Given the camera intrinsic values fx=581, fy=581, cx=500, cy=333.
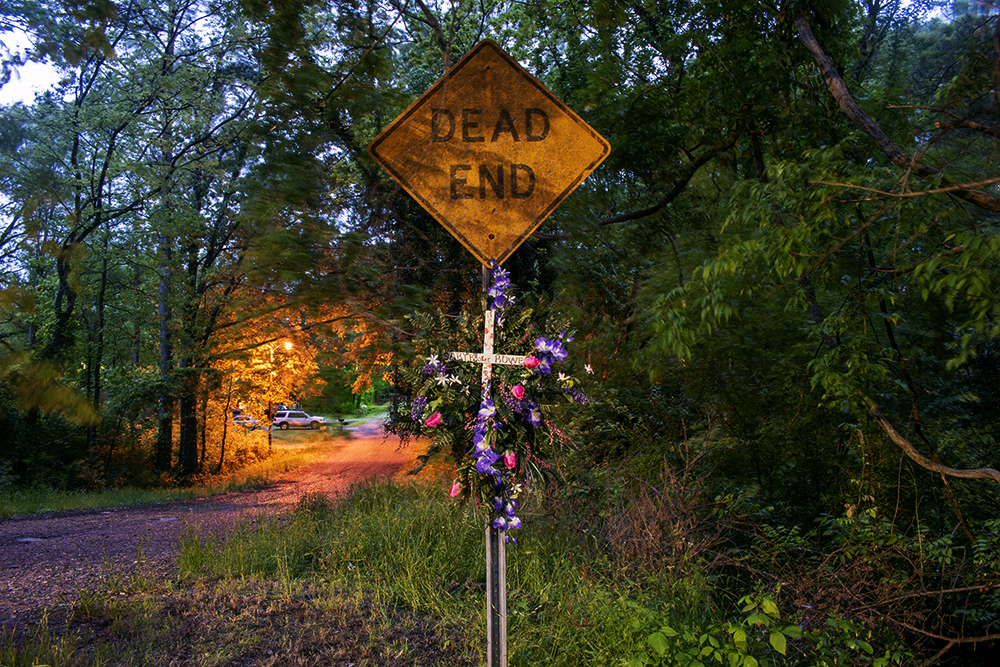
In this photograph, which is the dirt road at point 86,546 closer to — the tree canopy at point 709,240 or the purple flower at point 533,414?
the tree canopy at point 709,240

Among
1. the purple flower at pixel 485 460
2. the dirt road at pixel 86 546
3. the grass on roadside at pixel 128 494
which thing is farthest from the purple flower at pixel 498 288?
the grass on roadside at pixel 128 494

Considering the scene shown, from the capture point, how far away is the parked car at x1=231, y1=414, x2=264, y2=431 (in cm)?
1817

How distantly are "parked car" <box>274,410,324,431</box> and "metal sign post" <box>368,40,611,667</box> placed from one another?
86.1ft

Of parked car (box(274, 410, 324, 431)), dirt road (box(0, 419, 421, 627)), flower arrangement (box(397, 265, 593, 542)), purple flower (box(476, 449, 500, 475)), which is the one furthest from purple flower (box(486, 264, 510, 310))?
parked car (box(274, 410, 324, 431))

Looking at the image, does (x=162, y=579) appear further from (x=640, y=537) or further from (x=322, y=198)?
(x=640, y=537)

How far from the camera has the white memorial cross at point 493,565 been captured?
2.49 metres

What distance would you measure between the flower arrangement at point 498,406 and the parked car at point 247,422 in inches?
683

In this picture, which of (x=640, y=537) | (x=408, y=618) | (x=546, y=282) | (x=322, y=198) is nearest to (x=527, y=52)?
(x=546, y=282)

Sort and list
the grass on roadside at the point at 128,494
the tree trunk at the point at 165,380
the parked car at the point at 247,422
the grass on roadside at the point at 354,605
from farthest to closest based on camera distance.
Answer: the parked car at the point at 247,422, the tree trunk at the point at 165,380, the grass on roadside at the point at 128,494, the grass on roadside at the point at 354,605

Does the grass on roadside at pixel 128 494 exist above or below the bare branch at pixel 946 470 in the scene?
below

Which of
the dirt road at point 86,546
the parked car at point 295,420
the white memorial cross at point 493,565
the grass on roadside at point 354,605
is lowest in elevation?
the parked car at point 295,420

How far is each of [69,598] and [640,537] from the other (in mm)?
4149

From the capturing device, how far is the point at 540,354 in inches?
103

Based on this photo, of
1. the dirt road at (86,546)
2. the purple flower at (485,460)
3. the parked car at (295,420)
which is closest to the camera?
the purple flower at (485,460)
